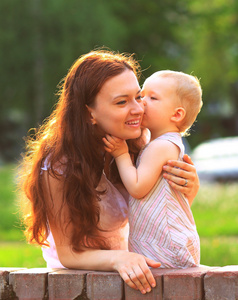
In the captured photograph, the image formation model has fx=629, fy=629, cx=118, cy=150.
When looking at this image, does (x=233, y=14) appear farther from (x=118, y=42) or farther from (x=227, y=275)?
(x=227, y=275)

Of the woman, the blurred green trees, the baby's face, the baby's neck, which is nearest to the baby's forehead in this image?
the baby's face

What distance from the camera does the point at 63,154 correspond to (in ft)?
9.78

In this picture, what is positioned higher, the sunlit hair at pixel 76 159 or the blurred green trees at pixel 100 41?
the blurred green trees at pixel 100 41

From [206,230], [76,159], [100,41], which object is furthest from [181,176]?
[100,41]

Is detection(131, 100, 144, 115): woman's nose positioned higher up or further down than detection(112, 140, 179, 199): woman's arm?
higher up

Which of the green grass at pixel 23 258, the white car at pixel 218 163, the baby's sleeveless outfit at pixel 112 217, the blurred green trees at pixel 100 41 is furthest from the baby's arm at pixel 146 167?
the blurred green trees at pixel 100 41

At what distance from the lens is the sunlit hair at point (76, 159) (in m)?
2.91

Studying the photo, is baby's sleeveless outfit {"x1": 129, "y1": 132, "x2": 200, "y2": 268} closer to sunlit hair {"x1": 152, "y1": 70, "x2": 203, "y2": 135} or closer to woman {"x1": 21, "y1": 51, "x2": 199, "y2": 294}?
woman {"x1": 21, "y1": 51, "x2": 199, "y2": 294}

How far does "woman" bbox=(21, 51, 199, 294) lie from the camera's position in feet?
9.55

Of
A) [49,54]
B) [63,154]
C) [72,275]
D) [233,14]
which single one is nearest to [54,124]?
[63,154]

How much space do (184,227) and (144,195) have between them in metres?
0.24

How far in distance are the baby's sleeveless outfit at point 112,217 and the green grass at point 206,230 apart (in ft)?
1.51

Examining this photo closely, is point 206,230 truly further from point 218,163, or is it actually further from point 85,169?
point 218,163

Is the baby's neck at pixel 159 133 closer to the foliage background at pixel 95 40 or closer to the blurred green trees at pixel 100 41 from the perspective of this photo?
the foliage background at pixel 95 40
